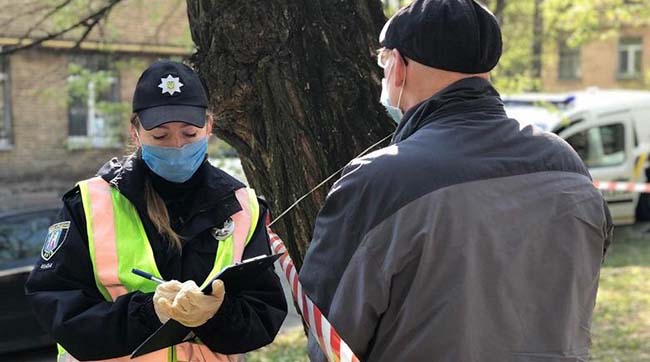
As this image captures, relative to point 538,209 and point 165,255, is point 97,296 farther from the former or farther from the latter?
point 538,209

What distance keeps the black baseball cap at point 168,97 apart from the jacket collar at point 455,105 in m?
0.72

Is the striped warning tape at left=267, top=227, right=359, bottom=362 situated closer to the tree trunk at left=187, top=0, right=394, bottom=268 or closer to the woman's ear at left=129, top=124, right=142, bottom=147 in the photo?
the woman's ear at left=129, top=124, right=142, bottom=147

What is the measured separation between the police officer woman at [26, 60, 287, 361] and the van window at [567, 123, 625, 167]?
435 inches

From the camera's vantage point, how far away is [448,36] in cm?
190

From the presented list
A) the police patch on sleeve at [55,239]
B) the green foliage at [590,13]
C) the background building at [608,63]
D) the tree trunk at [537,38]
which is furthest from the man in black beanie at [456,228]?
the background building at [608,63]

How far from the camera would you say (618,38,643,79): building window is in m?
29.4

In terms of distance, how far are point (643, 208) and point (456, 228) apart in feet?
43.7

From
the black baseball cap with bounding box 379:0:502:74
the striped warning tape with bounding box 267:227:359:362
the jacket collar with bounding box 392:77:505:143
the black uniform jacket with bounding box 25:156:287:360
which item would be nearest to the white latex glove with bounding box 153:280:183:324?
the black uniform jacket with bounding box 25:156:287:360

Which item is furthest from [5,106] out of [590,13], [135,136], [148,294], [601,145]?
[148,294]

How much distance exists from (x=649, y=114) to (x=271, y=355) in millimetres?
9801

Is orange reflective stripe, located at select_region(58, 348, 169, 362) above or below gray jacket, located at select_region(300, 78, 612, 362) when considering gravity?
below

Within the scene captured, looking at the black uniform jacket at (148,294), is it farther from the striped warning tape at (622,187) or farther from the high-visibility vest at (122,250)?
the striped warning tape at (622,187)

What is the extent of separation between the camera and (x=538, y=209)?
1862mm

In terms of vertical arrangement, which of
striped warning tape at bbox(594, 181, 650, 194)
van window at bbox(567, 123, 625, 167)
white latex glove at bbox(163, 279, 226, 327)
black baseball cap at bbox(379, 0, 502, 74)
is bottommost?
striped warning tape at bbox(594, 181, 650, 194)
